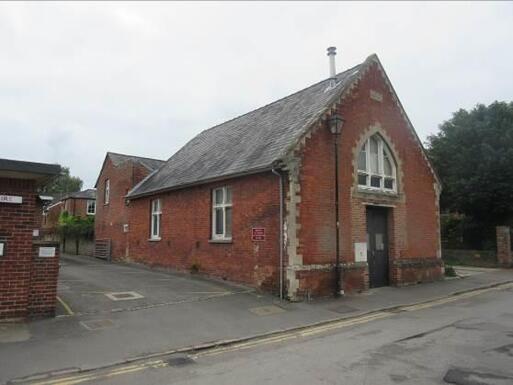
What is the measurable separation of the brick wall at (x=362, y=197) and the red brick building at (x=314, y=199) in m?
0.04

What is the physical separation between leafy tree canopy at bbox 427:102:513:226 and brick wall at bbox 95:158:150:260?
724 inches

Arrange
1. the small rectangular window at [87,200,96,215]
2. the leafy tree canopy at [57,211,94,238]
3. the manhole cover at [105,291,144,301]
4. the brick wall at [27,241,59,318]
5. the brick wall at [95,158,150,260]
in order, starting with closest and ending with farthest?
1. the brick wall at [27,241,59,318]
2. the manhole cover at [105,291,144,301]
3. the brick wall at [95,158,150,260]
4. the leafy tree canopy at [57,211,94,238]
5. the small rectangular window at [87,200,96,215]

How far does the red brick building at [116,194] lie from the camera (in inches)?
992

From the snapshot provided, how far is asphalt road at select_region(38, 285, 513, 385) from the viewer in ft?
20.5

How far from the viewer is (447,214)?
104 ft

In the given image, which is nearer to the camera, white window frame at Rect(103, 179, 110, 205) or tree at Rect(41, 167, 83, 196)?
white window frame at Rect(103, 179, 110, 205)

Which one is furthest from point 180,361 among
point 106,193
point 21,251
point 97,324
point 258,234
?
point 106,193

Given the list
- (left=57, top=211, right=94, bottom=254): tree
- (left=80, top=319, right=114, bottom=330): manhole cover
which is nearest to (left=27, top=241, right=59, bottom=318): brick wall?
(left=80, top=319, right=114, bottom=330): manhole cover

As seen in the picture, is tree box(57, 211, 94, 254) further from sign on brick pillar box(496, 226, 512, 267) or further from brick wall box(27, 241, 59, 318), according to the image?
sign on brick pillar box(496, 226, 512, 267)

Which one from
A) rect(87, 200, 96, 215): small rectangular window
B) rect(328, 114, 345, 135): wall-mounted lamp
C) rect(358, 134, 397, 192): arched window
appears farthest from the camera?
rect(87, 200, 96, 215): small rectangular window

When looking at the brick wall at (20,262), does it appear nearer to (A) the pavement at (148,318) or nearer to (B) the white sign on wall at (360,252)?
(A) the pavement at (148,318)

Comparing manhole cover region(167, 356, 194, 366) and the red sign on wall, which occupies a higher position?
the red sign on wall

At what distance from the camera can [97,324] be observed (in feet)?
31.5

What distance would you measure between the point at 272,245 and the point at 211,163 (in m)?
5.85
